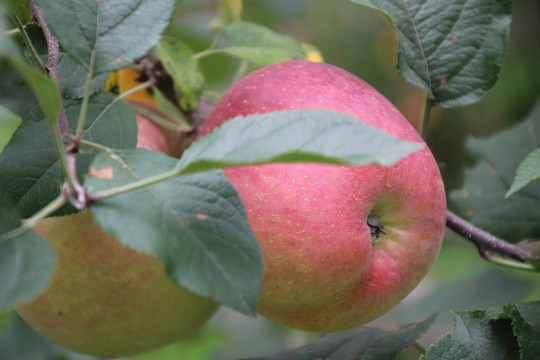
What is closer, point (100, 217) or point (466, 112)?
point (100, 217)

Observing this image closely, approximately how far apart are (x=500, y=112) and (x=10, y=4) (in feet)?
6.94

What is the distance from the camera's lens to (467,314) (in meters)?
0.63

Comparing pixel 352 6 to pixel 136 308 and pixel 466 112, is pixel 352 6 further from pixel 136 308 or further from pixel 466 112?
pixel 136 308

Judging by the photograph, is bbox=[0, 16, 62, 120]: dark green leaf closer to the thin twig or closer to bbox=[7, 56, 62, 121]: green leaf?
bbox=[7, 56, 62, 121]: green leaf

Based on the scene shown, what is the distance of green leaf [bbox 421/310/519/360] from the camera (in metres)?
0.61

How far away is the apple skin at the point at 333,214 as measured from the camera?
1.77 feet

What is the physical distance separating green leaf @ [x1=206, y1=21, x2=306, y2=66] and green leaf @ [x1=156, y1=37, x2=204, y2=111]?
0.27 ft

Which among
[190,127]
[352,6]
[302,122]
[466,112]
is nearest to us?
[302,122]

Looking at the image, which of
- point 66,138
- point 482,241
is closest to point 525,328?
point 482,241

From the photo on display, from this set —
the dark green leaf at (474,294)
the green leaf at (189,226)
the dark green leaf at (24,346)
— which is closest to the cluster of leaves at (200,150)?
the green leaf at (189,226)

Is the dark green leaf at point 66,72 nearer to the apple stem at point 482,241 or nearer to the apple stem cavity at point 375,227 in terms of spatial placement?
the apple stem cavity at point 375,227

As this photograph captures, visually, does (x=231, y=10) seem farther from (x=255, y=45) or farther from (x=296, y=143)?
(x=296, y=143)

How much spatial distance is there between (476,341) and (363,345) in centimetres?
18

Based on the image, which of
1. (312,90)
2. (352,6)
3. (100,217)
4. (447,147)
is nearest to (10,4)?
(100,217)
